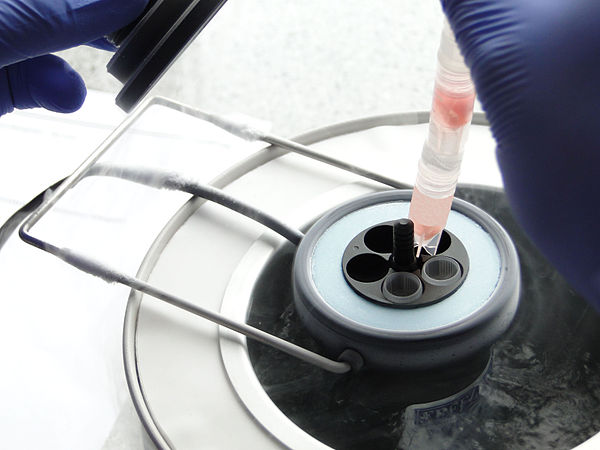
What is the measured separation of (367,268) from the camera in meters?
0.70

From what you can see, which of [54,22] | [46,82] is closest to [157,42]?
[54,22]

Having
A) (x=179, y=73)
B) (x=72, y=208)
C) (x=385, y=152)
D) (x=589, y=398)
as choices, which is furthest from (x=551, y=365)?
(x=179, y=73)

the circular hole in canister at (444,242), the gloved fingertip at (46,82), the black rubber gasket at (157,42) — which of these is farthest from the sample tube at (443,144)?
the gloved fingertip at (46,82)

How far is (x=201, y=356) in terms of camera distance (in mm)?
699

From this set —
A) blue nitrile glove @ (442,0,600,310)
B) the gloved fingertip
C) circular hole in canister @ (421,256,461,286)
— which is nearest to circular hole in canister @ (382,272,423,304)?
circular hole in canister @ (421,256,461,286)

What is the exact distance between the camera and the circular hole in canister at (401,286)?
25.8 inches

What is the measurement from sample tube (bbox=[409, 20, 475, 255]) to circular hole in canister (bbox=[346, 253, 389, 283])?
0.13ft

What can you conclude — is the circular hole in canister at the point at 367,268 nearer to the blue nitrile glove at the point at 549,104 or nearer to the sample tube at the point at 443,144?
the sample tube at the point at 443,144

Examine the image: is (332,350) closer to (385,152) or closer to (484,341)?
(484,341)

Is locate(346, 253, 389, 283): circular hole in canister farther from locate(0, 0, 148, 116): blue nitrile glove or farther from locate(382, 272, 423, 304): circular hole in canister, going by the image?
locate(0, 0, 148, 116): blue nitrile glove

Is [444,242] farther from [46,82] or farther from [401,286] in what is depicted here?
[46,82]

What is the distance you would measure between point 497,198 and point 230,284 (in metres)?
0.34

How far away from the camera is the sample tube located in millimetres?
589

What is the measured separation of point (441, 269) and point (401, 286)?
5 centimetres
